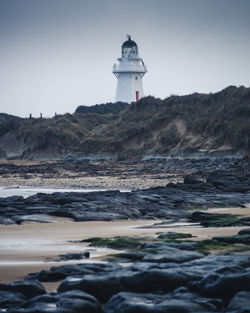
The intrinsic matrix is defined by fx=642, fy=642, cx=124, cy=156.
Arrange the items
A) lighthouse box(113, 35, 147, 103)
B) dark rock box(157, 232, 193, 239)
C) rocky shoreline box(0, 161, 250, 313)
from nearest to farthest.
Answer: rocky shoreline box(0, 161, 250, 313)
dark rock box(157, 232, 193, 239)
lighthouse box(113, 35, 147, 103)

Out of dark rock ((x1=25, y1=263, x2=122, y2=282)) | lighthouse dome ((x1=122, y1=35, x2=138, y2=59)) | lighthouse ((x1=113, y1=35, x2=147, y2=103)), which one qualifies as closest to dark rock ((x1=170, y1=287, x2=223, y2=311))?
dark rock ((x1=25, y1=263, x2=122, y2=282))

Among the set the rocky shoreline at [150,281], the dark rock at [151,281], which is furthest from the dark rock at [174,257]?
the dark rock at [151,281]

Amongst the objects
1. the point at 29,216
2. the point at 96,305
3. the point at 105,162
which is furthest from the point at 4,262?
the point at 105,162

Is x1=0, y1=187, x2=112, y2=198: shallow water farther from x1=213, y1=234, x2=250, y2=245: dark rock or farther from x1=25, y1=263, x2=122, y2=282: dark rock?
x1=25, y1=263, x2=122, y2=282: dark rock

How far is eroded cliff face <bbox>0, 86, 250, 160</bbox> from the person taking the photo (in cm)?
3706

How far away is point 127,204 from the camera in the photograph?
14.8m

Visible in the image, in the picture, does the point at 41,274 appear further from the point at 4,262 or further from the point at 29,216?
the point at 29,216

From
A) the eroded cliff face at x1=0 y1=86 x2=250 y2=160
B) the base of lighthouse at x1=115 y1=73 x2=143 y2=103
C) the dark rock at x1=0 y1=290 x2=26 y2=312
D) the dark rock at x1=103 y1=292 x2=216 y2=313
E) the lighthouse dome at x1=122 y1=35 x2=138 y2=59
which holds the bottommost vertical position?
the dark rock at x1=0 y1=290 x2=26 y2=312

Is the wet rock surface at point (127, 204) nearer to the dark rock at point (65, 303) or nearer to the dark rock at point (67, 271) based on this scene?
the dark rock at point (67, 271)

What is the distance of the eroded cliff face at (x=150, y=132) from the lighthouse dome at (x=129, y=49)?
14664 mm

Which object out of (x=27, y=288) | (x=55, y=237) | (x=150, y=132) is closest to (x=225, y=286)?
(x=27, y=288)

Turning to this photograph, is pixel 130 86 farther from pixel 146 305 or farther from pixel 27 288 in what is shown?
pixel 146 305

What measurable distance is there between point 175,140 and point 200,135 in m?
1.75

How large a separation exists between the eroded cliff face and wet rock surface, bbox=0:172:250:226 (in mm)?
15213
